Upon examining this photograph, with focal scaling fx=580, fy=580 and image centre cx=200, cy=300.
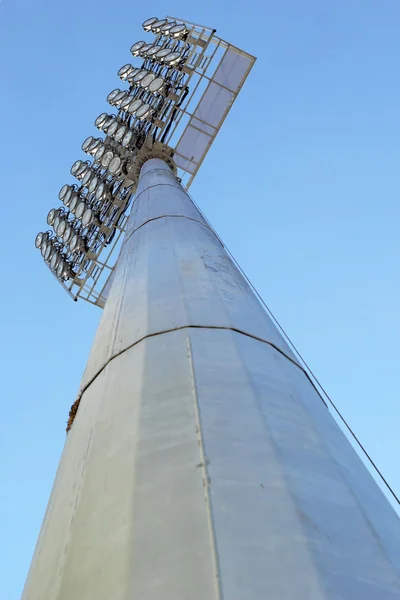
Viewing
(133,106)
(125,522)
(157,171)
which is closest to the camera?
(125,522)

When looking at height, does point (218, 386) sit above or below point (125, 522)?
above

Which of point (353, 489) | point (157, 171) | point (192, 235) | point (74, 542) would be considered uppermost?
point (157, 171)

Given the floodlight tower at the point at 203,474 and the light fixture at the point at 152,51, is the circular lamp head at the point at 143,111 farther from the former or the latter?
the floodlight tower at the point at 203,474

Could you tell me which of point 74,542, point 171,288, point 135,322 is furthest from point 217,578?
point 171,288

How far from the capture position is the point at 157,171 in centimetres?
1071

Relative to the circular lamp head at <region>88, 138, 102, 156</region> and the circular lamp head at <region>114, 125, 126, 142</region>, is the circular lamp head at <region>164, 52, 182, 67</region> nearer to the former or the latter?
the circular lamp head at <region>114, 125, 126, 142</region>

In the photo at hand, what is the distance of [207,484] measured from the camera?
6.54 feet

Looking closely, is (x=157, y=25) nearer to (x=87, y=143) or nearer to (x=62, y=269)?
(x=87, y=143)

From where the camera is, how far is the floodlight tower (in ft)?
5.56

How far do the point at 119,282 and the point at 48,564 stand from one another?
3.14 meters

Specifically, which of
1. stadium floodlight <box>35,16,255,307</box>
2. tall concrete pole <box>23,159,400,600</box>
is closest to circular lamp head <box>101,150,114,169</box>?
stadium floodlight <box>35,16,255,307</box>

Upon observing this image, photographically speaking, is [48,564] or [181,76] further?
[181,76]

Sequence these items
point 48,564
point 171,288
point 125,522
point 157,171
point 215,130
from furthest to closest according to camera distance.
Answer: point 215,130
point 157,171
point 171,288
point 48,564
point 125,522

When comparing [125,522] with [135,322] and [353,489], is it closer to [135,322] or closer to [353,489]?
[353,489]
